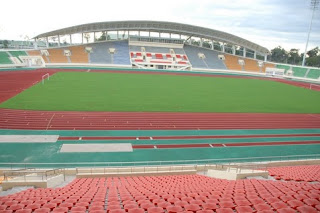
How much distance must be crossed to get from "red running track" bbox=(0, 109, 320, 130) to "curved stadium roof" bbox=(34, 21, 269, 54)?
41.3 m

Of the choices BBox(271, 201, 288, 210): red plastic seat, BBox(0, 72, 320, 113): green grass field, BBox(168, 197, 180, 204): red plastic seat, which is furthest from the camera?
BBox(0, 72, 320, 113): green grass field

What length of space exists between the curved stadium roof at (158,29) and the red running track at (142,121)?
136 ft

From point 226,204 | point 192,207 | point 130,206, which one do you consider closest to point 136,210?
point 130,206

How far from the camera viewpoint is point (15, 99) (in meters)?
23.2

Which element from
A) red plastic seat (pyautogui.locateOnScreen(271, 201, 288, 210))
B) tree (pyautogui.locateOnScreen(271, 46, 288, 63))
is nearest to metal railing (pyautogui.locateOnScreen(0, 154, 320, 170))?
red plastic seat (pyautogui.locateOnScreen(271, 201, 288, 210))

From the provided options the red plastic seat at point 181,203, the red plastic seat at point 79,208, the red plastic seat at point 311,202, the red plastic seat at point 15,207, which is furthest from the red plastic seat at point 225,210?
the red plastic seat at point 15,207

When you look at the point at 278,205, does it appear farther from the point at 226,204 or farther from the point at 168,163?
the point at 168,163

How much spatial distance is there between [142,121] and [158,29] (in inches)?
1804

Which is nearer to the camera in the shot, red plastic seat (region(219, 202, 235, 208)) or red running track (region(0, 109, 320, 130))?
red plastic seat (region(219, 202, 235, 208))

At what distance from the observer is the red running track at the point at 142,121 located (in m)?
17.2

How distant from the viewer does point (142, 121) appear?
1872cm

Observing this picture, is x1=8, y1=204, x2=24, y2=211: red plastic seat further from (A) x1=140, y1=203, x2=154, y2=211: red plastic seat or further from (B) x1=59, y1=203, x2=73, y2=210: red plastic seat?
(A) x1=140, y1=203, x2=154, y2=211: red plastic seat

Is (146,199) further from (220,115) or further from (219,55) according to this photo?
(219,55)

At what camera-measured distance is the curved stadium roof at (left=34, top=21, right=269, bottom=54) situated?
57.2m
